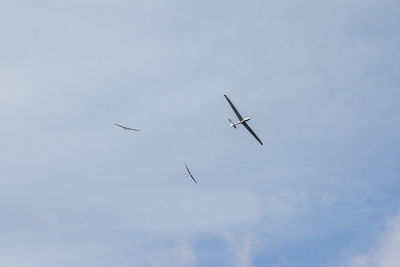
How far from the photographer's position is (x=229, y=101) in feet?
494

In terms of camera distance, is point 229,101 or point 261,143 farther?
point 261,143

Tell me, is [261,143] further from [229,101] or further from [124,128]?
[124,128]

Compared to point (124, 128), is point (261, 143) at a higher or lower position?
lower

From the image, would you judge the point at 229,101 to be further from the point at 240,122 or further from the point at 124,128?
the point at 124,128

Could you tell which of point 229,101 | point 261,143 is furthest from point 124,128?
point 261,143

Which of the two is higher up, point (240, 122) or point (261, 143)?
point (240, 122)

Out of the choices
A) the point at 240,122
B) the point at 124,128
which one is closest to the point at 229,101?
the point at 240,122

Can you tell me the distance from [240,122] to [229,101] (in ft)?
68.3

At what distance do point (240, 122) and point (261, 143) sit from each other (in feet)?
46.9

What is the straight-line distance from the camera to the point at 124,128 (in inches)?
6033

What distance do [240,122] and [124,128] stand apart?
47861mm

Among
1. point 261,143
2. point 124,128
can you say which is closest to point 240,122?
point 261,143

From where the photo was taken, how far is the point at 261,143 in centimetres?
16038

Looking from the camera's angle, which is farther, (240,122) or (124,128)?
(240,122)
